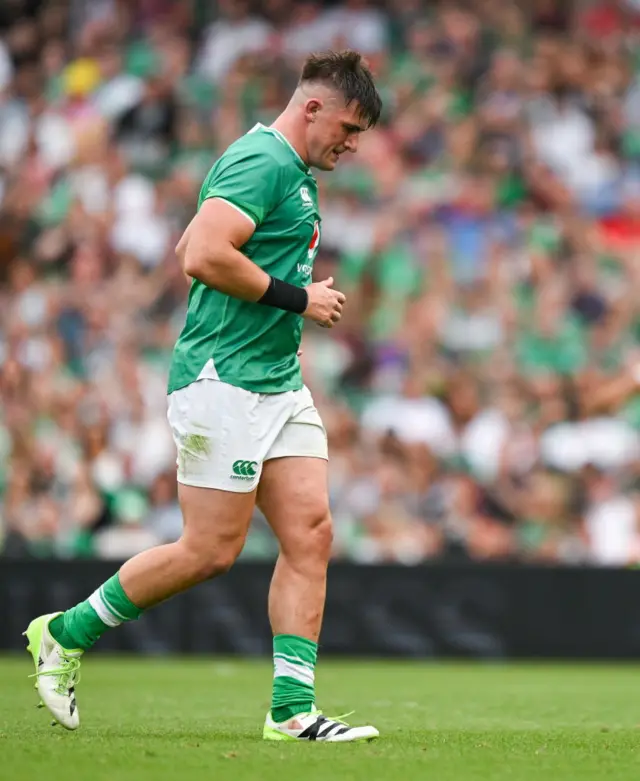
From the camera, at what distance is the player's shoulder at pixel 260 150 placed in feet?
17.9

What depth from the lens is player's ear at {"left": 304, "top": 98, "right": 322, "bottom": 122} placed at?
5586 millimetres

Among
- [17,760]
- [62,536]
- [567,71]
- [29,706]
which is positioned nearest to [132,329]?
[62,536]

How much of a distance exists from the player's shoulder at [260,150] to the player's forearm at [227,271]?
0.34 meters

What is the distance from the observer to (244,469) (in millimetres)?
5508

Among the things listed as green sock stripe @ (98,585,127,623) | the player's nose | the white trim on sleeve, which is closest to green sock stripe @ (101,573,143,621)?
green sock stripe @ (98,585,127,623)

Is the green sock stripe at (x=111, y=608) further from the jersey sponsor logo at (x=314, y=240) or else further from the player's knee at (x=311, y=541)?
the jersey sponsor logo at (x=314, y=240)

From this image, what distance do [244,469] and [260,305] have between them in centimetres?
58

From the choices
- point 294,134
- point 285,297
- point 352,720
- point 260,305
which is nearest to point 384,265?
point 352,720

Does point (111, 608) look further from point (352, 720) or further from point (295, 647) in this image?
point (352, 720)

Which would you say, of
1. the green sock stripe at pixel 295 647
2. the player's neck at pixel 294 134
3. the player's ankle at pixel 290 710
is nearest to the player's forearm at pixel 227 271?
Answer: the player's neck at pixel 294 134

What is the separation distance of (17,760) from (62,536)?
783 cm

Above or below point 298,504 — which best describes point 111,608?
below

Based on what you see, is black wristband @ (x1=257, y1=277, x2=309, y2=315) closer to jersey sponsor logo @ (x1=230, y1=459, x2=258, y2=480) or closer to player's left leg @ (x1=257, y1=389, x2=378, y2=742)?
player's left leg @ (x1=257, y1=389, x2=378, y2=742)

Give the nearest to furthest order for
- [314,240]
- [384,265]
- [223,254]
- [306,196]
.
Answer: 1. [223,254]
2. [306,196]
3. [314,240]
4. [384,265]
